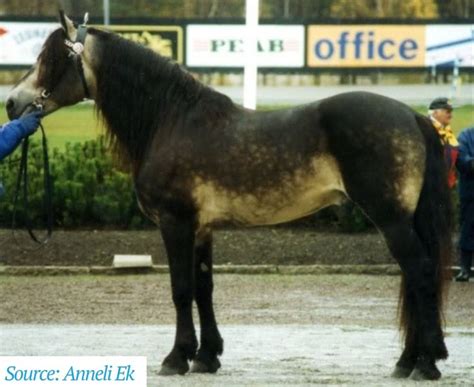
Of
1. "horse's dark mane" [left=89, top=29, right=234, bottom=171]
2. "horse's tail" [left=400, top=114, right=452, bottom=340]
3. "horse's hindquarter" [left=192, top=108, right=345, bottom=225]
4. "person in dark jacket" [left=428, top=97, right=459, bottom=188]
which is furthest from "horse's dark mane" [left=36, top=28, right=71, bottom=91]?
"person in dark jacket" [left=428, top=97, right=459, bottom=188]

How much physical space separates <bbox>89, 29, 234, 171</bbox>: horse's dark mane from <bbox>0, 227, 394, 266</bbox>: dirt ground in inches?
249

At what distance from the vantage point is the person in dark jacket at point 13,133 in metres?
9.88

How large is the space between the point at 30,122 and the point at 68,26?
2.75 ft

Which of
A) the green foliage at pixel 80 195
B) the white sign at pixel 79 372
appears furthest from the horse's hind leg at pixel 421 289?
the green foliage at pixel 80 195

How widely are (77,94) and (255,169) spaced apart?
133cm

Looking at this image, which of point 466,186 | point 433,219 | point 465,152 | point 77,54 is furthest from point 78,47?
point 466,186

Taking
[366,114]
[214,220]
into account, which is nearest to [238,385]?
[214,220]

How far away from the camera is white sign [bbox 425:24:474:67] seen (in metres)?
28.4

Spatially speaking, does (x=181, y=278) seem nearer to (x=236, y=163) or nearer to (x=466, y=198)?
(x=236, y=163)

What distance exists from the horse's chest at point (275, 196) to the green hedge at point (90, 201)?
7.77 meters

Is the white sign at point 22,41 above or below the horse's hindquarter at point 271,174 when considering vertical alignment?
below

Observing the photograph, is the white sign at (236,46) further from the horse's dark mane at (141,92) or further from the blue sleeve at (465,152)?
the horse's dark mane at (141,92)

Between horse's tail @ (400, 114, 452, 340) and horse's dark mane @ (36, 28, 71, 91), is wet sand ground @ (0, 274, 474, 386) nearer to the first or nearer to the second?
horse's tail @ (400, 114, 452, 340)

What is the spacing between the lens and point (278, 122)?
10.6 metres
